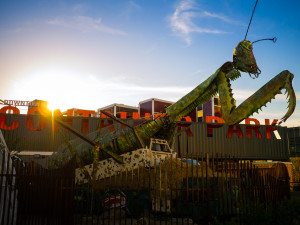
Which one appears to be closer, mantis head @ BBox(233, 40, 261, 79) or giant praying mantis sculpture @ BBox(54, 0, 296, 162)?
giant praying mantis sculpture @ BBox(54, 0, 296, 162)

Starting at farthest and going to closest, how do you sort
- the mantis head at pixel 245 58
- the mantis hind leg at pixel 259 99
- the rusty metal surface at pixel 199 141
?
the rusty metal surface at pixel 199 141, the mantis head at pixel 245 58, the mantis hind leg at pixel 259 99

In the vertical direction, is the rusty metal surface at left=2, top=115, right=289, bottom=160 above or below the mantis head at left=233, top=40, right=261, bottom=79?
below

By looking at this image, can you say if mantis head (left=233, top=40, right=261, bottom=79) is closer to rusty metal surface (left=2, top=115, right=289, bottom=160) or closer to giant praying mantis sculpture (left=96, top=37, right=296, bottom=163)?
giant praying mantis sculpture (left=96, top=37, right=296, bottom=163)

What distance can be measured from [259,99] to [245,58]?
65.2 inches

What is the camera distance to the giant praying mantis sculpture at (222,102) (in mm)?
7770

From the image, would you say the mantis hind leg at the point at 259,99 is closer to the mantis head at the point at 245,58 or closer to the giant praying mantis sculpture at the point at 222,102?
the giant praying mantis sculpture at the point at 222,102

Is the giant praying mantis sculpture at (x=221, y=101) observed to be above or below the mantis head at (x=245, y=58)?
below

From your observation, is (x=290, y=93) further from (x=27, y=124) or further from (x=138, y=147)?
(x=27, y=124)

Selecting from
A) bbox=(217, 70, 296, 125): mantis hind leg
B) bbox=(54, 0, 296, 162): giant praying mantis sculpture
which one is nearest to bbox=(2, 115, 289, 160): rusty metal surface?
bbox=(54, 0, 296, 162): giant praying mantis sculpture

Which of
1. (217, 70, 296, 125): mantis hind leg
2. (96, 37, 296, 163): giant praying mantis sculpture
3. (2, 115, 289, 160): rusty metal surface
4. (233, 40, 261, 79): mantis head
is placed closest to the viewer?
(217, 70, 296, 125): mantis hind leg

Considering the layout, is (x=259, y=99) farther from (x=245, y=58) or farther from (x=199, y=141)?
(x=199, y=141)

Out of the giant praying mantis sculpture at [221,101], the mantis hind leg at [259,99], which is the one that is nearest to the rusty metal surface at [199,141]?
the giant praying mantis sculpture at [221,101]

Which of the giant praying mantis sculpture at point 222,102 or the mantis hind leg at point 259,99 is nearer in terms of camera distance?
the mantis hind leg at point 259,99

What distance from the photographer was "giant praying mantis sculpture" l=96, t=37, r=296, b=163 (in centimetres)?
777
